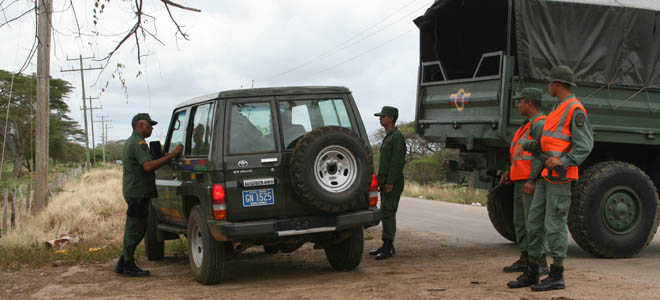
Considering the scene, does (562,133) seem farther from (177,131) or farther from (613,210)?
(177,131)

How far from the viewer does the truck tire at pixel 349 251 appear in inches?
293

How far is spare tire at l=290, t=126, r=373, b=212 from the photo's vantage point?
6559 millimetres

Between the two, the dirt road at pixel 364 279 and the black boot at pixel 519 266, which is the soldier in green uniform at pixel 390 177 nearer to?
the dirt road at pixel 364 279

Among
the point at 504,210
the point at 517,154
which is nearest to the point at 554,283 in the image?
the point at 517,154

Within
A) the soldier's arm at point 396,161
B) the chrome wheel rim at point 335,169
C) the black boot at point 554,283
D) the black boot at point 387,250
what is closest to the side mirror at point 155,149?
the chrome wheel rim at point 335,169

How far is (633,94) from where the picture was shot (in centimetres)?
853

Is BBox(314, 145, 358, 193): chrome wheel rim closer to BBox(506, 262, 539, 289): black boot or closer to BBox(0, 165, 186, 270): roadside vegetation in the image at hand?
BBox(506, 262, 539, 289): black boot

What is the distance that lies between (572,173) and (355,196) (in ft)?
6.69

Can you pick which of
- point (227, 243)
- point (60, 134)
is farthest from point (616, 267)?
point (60, 134)

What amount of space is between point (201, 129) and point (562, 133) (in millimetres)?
3669

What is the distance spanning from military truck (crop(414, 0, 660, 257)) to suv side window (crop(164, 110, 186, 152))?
3.47 meters

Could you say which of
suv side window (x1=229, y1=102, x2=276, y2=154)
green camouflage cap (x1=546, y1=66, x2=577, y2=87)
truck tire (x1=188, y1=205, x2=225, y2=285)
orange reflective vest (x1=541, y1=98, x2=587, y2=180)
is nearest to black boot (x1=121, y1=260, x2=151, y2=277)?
truck tire (x1=188, y1=205, x2=225, y2=285)

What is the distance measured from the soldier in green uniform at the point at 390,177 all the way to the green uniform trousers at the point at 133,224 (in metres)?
2.86

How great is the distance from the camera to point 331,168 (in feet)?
22.1
